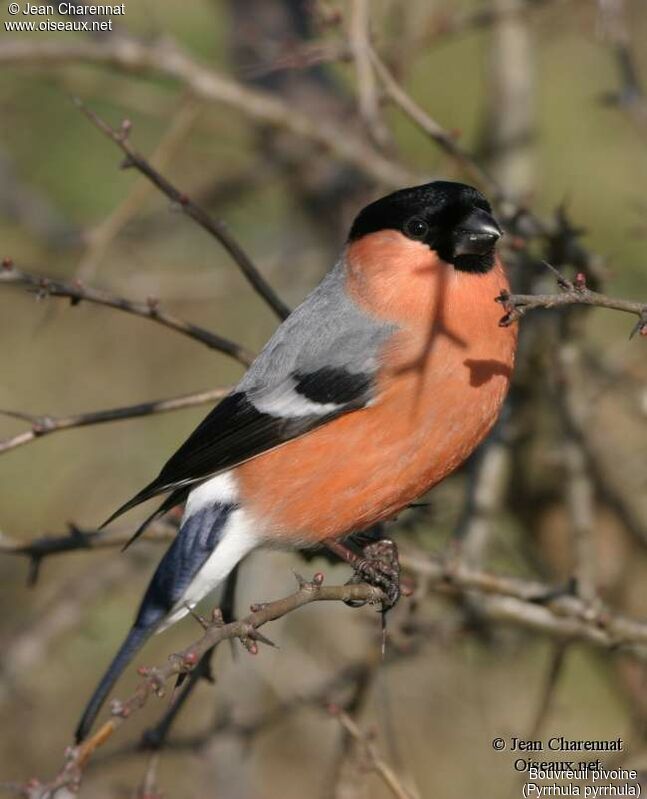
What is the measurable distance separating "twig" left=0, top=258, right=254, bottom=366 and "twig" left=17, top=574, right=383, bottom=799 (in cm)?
108

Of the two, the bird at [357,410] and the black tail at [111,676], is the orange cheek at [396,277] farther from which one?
the black tail at [111,676]

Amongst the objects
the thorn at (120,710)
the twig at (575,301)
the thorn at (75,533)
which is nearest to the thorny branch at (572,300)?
the twig at (575,301)

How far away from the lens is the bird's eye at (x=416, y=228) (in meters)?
3.71

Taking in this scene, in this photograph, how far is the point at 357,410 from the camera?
3543 mm

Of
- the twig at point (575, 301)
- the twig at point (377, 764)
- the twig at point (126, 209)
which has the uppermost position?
the twig at point (126, 209)

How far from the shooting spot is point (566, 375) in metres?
4.06

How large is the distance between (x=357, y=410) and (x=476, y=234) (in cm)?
62

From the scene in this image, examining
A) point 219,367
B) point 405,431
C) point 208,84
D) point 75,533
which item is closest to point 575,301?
point 405,431

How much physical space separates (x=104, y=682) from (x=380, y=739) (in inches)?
73.8

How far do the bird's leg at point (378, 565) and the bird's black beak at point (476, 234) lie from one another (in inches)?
35.8

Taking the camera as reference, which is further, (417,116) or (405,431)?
(417,116)

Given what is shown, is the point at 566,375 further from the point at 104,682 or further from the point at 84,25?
the point at 84,25

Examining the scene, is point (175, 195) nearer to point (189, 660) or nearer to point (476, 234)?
point (476, 234)

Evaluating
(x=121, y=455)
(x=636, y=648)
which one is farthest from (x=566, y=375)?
(x=121, y=455)
